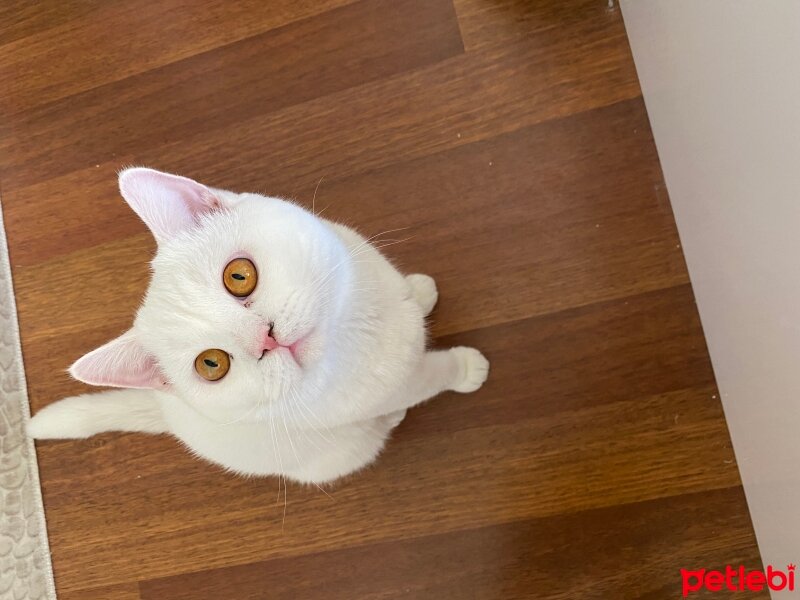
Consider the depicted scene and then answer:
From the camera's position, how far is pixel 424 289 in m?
1.25

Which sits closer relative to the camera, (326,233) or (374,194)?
(326,233)

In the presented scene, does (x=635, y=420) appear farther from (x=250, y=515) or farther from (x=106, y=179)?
(x=106, y=179)

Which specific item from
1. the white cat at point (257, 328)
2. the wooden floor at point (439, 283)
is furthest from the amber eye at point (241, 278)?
the wooden floor at point (439, 283)

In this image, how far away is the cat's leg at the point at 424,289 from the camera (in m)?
1.25

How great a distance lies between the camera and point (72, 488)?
144 cm

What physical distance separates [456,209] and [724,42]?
0.65m

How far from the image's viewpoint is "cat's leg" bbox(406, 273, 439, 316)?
125cm

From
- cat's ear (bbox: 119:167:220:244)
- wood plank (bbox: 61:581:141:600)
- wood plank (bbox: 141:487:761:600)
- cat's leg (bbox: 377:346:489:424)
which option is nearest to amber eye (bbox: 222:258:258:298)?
cat's ear (bbox: 119:167:220:244)

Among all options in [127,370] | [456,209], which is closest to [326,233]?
[127,370]

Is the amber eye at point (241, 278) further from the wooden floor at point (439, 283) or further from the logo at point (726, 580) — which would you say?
the logo at point (726, 580)

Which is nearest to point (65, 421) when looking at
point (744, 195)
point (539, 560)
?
point (539, 560)

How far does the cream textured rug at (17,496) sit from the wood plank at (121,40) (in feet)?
1.91

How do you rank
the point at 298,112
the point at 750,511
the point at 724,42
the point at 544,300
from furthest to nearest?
the point at 298,112, the point at 544,300, the point at 750,511, the point at 724,42

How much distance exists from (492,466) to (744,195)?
2.40 ft
